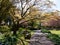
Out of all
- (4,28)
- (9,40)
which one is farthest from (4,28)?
(9,40)

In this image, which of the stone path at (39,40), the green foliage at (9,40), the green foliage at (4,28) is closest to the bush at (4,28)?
the green foliage at (4,28)

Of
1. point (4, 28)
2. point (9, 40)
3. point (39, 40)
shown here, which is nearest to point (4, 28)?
point (4, 28)

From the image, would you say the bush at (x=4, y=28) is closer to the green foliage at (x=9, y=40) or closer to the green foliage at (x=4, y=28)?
the green foliage at (x=4, y=28)

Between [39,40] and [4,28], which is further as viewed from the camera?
[39,40]


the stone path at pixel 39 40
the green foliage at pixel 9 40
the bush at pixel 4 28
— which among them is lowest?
the stone path at pixel 39 40

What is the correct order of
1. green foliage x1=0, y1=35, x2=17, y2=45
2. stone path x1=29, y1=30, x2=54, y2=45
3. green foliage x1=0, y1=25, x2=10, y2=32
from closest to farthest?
green foliage x1=0, y1=25, x2=10, y2=32
green foliage x1=0, y1=35, x2=17, y2=45
stone path x1=29, y1=30, x2=54, y2=45

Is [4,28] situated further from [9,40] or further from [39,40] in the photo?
[39,40]

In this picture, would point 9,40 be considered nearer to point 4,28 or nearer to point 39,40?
point 4,28

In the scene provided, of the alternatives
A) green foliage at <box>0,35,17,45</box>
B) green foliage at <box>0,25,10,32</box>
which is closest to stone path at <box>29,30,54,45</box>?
green foliage at <box>0,35,17,45</box>

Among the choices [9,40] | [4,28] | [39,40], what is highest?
[4,28]

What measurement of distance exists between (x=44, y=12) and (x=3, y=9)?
13.5 meters

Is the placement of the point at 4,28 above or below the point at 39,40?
above

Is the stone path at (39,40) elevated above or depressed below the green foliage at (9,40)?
below

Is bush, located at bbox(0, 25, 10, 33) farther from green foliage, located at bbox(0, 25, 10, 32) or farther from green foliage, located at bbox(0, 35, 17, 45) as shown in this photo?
green foliage, located at bbox(0, 35, 17, 45)
